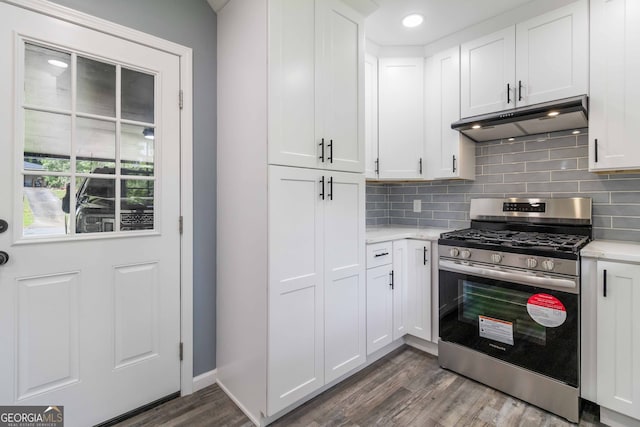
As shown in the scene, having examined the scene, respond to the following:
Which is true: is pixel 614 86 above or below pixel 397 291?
above

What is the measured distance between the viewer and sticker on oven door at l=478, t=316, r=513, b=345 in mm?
1898

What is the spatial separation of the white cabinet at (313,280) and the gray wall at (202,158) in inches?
26.2

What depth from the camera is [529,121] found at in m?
2.10

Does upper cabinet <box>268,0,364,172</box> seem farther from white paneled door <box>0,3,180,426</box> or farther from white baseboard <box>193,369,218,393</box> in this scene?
white baseboard <box>193,369,218,393</box>

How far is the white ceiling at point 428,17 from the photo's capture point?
2.12 meters

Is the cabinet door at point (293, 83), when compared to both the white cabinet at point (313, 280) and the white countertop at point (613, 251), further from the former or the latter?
the white countertop at point (613, 251)

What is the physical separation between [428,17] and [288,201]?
6.08ft

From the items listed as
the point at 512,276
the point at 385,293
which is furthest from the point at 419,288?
the point at 512,276

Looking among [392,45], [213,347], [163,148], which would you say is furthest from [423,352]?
[392,45]

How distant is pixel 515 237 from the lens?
2137mm

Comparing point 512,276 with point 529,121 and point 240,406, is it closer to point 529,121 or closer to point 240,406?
point 529,121

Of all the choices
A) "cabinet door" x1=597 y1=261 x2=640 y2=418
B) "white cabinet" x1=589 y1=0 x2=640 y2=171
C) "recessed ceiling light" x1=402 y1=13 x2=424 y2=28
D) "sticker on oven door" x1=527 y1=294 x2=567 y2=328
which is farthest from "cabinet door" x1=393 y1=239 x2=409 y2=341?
"recessed ceiling light" x1=402 y1=13 x2=424 y2=28

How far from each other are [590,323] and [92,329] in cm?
271

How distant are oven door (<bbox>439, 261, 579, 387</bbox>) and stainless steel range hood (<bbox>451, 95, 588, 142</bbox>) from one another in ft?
3.44
